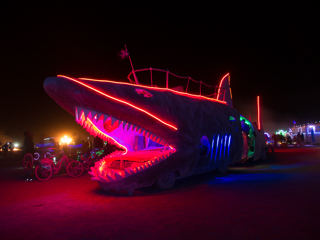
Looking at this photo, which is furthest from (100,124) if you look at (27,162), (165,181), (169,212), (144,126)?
(27,162)

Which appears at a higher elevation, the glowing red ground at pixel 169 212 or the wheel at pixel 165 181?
the wheel at pixel 165 181

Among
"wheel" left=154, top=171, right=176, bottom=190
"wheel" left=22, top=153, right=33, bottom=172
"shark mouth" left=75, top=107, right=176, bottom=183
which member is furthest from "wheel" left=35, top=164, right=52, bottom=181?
"wheel" left=154, top=171, right=176, bottom=190

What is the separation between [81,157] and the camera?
12703 millimetres

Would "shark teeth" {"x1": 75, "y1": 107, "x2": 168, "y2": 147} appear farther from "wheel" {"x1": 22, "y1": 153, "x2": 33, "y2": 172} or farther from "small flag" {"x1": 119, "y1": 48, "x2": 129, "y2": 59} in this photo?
"wheel" {"x1": 22, "y1": 153, "x2": 33, "y2": 172}

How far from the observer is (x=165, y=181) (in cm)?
771

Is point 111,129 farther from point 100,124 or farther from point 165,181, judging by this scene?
point 165,181

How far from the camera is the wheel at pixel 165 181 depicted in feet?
24.6

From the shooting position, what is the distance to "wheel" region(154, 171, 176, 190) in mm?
7484

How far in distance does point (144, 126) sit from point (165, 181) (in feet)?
5.72

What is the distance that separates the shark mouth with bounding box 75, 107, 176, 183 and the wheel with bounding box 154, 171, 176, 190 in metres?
0.58

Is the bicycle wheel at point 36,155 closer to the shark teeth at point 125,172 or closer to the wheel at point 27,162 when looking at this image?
the wheel at point 27,162

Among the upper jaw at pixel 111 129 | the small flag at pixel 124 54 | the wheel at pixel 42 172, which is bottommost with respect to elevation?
the wheel at pixel 42 172

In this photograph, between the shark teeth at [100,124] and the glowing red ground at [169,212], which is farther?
the shark teeth at [100,124]

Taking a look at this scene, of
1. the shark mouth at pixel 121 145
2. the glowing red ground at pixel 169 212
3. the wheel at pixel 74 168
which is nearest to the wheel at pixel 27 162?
the wheel at pixel 74 168
